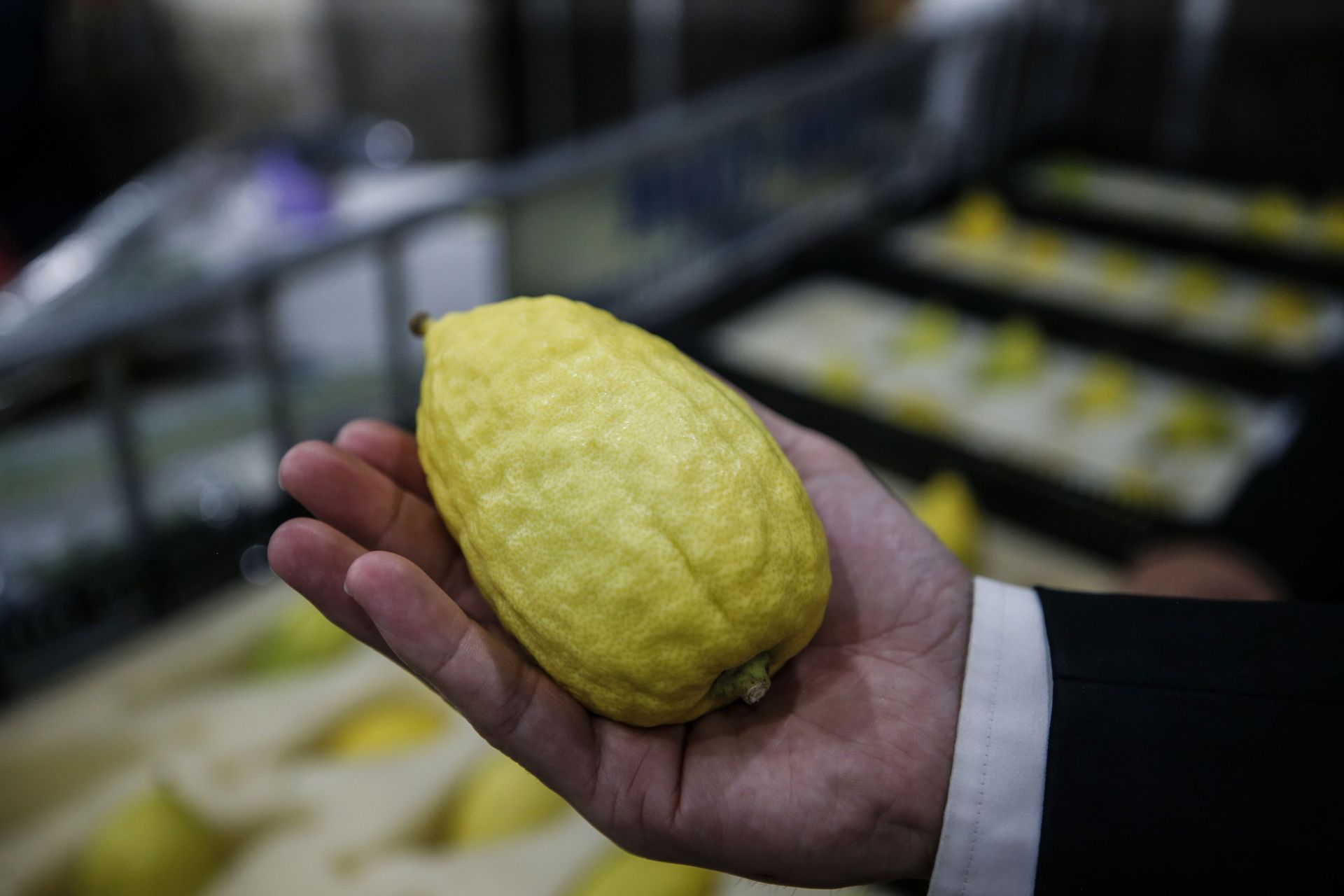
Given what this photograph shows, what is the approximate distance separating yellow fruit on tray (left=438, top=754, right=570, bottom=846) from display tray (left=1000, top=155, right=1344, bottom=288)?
3.11 meters

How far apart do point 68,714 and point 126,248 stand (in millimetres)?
2087

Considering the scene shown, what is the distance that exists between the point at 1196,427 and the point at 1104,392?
0.23m

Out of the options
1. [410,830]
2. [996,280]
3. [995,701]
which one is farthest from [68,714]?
[996,280]

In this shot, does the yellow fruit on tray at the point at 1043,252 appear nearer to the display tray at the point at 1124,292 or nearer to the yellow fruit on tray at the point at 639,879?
the display tray at the point at 1124,292

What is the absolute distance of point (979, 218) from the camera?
3373mm

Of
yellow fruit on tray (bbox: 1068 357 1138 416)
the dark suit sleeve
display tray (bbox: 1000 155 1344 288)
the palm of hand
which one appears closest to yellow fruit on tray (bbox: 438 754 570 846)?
the palm of hand

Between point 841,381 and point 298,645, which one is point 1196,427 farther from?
point 298,645

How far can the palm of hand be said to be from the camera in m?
0.80

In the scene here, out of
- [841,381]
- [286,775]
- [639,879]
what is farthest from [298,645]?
[841,381]

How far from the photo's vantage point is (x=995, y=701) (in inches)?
34.3

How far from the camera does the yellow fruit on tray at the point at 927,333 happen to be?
268 cm

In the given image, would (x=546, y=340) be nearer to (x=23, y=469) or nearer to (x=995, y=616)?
(x=995, y=616)

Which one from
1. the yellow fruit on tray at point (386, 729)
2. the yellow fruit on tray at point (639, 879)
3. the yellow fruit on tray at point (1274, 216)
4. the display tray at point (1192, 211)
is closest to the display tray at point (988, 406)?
the display tray at point (1192, 211)

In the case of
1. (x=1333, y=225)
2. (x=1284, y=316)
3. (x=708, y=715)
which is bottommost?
(x=1284, y=316)
